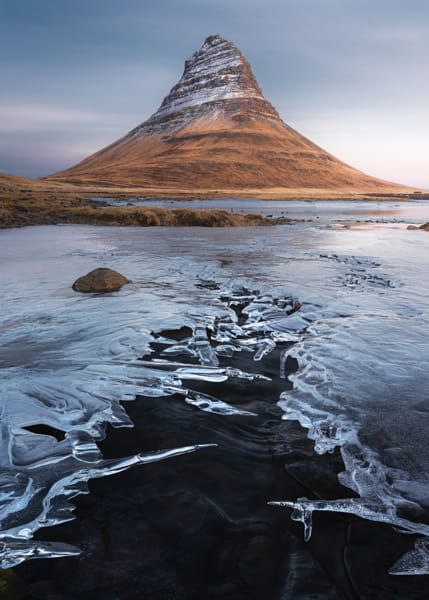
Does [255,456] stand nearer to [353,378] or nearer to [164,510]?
[164,510]

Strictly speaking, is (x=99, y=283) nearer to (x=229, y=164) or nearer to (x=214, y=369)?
(x=214, y=369)

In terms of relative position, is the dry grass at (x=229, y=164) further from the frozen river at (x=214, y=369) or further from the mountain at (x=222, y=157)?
the frozen river at (x=214, y=369)

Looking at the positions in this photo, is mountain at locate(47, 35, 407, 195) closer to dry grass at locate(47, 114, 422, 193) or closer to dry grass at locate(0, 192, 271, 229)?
dry grass at locate(47, 114, 422, 193)

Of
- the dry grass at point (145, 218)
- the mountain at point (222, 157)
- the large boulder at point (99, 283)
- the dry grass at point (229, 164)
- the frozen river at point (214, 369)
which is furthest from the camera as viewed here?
the mountain at point (222, 157)

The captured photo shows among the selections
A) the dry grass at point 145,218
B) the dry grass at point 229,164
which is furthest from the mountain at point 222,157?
the dry grass at point 145,218

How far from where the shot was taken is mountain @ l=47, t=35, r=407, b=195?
117m

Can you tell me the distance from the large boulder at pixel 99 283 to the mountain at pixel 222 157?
94.9m

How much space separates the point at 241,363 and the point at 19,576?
240 cm

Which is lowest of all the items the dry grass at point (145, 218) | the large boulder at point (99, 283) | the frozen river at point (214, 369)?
the frozen river at point (214, 369)

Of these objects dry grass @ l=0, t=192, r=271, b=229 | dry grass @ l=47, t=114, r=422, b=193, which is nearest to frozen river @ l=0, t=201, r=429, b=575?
dry grass @ l=0, t=192, r=271, b=229

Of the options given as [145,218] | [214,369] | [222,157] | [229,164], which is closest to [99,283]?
[214,369]

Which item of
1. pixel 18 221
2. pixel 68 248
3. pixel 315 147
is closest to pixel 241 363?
pixel 68 248

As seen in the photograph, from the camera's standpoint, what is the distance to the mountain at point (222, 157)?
4609 inches

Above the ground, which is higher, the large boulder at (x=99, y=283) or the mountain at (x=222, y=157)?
the mountain at (x=222, y=157)
